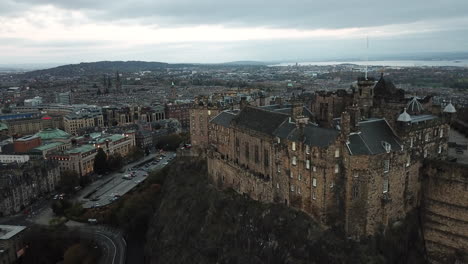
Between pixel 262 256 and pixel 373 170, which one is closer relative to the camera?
pixel 373 170

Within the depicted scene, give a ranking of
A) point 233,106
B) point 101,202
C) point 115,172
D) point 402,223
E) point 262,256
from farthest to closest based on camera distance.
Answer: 1. point 115,172
2. point 101,202
3. point 233,106
4. point 262,256
5. point 402,223

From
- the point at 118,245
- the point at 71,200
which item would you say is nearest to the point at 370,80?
the point at 118,245

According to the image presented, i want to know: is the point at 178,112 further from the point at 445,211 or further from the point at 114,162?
the point at 445,211

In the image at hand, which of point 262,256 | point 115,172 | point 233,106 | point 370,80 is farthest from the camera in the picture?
point 115,172

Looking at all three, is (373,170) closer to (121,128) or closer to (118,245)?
(118,245)

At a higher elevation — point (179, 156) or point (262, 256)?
point (179, 156)

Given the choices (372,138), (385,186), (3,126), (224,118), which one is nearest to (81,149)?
(224,118)

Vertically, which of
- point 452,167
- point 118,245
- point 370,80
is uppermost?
point 370,80
